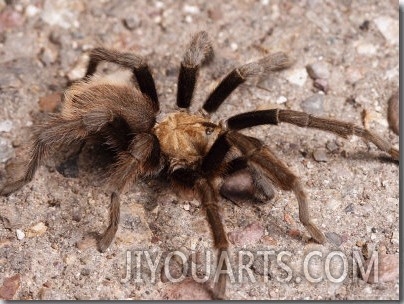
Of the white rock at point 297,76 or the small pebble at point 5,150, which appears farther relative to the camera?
the white rock at point 297,76

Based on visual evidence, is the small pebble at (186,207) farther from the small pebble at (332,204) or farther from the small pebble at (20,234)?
the small pebble at (20,234)

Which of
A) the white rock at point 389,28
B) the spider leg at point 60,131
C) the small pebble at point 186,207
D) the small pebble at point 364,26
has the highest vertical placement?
the white rock at point 389,28

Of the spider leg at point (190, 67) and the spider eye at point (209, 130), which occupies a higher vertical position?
the spider leg at point (190, 67)

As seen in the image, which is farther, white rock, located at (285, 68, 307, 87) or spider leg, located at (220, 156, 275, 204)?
white rock, located at (285, 68, 307, 87)

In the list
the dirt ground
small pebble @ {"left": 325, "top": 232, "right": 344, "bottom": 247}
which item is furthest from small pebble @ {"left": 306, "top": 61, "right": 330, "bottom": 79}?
small pebble @ {"left": 325, "top": 232, "right": 344, "bottom": 247}

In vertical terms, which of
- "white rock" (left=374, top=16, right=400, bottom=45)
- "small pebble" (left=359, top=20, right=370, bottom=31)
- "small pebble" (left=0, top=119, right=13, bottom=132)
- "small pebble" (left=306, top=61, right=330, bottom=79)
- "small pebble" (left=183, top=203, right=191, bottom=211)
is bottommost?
"small pebble" (left=0, top=119, right=13, bottom=132)

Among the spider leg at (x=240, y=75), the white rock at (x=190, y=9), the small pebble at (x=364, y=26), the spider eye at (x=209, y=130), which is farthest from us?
A: the white rock at (x=190, y=9)

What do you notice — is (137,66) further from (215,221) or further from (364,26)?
(364,26)

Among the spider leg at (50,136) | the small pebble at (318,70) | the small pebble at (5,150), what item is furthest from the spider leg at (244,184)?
the small pebble at (5,150)

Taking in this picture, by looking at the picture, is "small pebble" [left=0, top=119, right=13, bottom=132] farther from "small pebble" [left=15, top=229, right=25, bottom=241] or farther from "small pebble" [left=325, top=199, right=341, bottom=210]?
"small pebble" [left=325, top=199, right=341, bottom=210]
